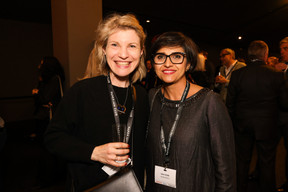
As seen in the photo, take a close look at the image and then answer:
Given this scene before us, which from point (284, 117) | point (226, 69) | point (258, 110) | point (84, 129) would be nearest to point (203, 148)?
point (84, 129)

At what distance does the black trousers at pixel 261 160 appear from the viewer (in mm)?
2674

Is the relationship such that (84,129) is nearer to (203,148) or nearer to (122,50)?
(122,50)

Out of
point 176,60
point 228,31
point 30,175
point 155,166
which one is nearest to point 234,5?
point 228,31

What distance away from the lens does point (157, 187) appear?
128cm

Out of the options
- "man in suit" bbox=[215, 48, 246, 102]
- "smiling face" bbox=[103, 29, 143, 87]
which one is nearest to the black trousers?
"man in suit" bbox=[215, 48, 246, 102]

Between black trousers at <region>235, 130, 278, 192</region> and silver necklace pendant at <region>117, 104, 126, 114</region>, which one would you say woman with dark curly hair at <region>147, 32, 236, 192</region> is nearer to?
silver necklace pendant at <region>117, 104, 126, 114</region>

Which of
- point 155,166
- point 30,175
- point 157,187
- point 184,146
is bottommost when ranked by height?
point 30,175

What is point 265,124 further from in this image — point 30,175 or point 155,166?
point 30,175

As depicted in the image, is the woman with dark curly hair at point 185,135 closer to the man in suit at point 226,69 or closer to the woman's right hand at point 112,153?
the woman's right hand at point 112,153

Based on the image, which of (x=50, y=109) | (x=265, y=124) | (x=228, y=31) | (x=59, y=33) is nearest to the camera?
(x=265, y=124)

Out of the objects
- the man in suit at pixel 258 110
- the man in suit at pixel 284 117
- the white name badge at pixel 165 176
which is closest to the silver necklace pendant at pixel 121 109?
the white name badge at pixel 165 176

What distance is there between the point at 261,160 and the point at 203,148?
2046 mm

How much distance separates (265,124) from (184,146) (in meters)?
1.97

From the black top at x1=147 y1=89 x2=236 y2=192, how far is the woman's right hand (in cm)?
37
